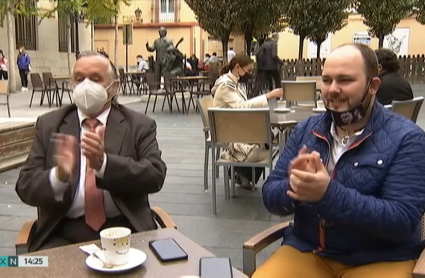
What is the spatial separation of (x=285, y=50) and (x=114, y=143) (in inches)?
1314

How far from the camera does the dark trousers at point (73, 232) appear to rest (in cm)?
213

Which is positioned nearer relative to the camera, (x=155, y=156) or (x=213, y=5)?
(x=155, y=156)

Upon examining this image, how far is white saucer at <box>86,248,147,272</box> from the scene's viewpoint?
4.93 feet

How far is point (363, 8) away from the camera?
785 inches

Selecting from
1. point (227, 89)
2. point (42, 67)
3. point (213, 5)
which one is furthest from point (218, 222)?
point (42, 67)

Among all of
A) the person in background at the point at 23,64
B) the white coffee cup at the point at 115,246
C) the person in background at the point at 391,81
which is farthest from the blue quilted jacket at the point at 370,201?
the person in background at the point at 23,64

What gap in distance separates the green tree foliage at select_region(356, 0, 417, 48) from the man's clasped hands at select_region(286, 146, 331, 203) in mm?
19237

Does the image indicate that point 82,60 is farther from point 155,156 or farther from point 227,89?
point 227,89

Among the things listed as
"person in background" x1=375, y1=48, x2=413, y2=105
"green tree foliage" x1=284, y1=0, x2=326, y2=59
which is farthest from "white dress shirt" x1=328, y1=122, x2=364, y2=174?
"green tree foliage" x1=284, y1=0, x2=326, y2=59

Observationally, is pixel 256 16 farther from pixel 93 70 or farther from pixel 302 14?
pixel 93 70

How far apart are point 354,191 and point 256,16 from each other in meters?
12.8

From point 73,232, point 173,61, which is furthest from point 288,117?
point 173,61

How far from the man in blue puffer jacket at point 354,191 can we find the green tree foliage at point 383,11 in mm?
18816

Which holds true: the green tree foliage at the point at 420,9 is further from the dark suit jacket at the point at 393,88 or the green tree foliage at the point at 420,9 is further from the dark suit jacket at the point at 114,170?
the dark suit jacket at the point at 114,170
